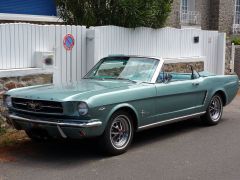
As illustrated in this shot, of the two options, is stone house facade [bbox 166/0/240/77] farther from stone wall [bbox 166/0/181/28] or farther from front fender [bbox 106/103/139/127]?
front fender [bbox 106/103/139/127]

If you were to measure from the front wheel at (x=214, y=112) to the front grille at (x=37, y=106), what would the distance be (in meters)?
3.67

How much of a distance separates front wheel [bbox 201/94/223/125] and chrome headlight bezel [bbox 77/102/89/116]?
349 cm

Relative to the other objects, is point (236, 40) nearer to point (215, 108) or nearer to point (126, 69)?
point (215, 108)

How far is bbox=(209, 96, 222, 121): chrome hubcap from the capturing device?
9000 millimetres

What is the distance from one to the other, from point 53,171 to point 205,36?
1035cm

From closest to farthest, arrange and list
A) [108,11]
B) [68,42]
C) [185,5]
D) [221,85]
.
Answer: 1. [221,85]
2. [68,42]
3. [108,11]
4. [185,5]

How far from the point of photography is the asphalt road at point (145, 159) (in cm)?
573

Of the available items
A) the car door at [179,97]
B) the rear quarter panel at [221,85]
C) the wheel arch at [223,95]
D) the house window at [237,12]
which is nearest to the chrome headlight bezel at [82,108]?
the car door at [179,97]

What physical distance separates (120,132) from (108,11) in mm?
5312

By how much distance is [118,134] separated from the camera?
265 inches

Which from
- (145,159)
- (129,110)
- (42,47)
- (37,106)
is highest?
(42,47)

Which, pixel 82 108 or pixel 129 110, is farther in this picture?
pixel 129 110

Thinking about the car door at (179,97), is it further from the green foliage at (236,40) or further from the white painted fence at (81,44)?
the green foliage at (236,40)

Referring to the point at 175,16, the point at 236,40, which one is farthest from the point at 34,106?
the point at 236,40
